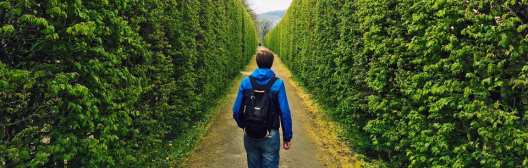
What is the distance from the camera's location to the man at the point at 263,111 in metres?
4.80

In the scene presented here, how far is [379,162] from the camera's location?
7.64 m

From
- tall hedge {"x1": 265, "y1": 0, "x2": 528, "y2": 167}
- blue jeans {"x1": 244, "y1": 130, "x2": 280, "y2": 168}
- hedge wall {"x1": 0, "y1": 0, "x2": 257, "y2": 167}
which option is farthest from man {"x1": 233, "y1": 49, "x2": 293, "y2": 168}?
tall hedge {"x1": 265, "y1": 0, "x2": 528, "y2": 167}

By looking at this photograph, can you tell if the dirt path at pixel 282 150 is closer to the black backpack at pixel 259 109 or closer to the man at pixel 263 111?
the man at pixel 263 111

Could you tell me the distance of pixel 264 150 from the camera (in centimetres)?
498

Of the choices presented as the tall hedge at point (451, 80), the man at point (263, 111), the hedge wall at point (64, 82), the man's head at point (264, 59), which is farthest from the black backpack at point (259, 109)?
the tall hedge at point (451, 80)

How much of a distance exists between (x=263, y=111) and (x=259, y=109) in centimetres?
5

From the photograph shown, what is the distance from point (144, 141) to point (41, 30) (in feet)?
11.1

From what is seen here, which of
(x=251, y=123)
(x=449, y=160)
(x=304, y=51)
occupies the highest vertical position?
(x=251, y=123)

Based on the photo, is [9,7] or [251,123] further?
[251,123]

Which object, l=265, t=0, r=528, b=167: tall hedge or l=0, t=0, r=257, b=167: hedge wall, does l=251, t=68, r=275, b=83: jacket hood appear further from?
l=265, t=0, r=528, b=167: tall hedge

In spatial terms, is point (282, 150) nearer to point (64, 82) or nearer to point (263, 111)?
point (263, 111)

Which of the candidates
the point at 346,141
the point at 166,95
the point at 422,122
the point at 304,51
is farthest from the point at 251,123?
the point at 304,51

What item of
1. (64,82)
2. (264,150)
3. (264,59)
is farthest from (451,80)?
(64,82)

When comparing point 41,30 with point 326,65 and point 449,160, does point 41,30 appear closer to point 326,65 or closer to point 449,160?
point 449,160
